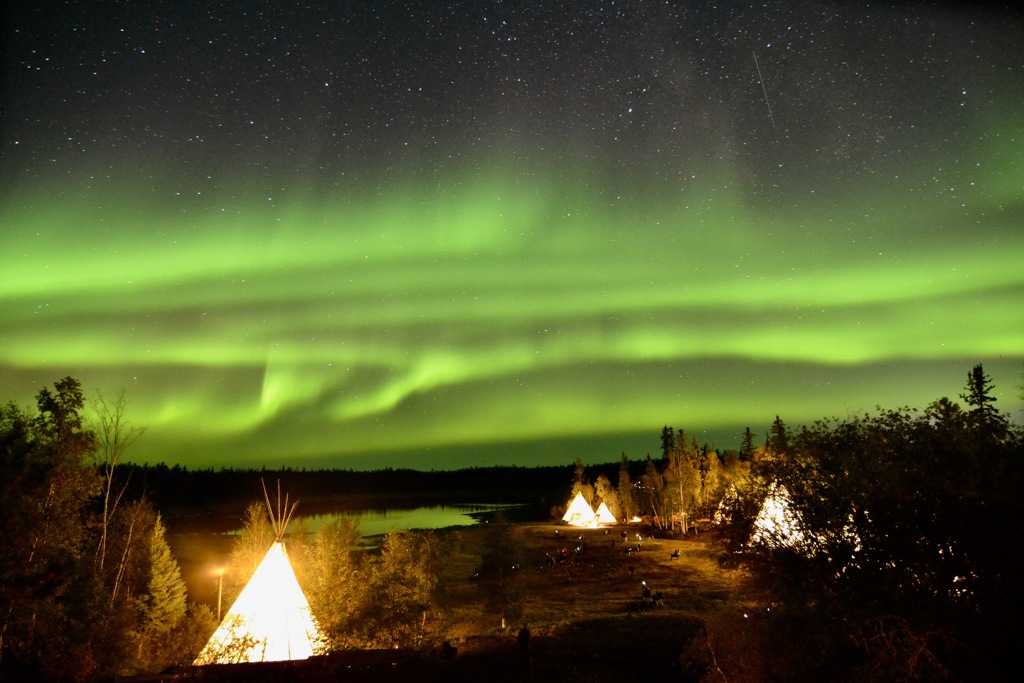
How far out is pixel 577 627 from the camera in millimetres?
23328

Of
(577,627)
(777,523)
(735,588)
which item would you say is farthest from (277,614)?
(777,523)

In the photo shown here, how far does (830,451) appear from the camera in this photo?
43.2 feet

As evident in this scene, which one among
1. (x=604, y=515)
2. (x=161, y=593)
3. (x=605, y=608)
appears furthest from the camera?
(x=604, y=515)

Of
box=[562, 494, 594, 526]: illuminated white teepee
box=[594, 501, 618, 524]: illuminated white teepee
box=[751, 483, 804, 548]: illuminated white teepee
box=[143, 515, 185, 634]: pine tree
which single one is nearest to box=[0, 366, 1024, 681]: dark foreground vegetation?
box=[751, 483, 804, 548]: illuminated white teepee

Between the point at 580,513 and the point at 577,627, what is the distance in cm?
4515

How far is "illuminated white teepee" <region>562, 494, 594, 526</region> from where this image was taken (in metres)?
66.2

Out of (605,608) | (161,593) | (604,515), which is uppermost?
(161,593)

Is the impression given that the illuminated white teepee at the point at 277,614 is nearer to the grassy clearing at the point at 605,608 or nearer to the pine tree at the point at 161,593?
the grassy clearing at the point at 605,608

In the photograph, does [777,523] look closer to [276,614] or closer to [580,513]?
[276,614]

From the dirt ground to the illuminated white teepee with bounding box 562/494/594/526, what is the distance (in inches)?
805

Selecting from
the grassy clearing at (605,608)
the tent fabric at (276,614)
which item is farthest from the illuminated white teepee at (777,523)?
the tent fabric at (276,614)

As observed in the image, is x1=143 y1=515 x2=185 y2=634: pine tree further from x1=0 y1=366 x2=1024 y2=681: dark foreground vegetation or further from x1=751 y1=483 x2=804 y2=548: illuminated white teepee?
x1=751 y1=483 x2=804 y2=548: illuminated white teepee

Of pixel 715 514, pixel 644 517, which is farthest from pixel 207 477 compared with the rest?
pixel 715 514

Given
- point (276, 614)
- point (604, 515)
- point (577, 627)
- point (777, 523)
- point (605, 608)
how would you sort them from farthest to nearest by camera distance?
point (604, 515) < point (605, 608) < point (577, 627) < point (276, 614) < point (777, 523)
